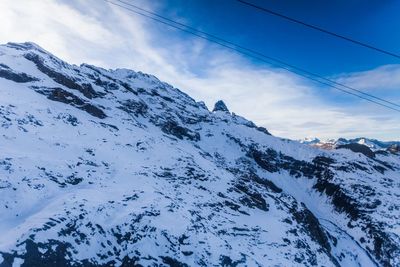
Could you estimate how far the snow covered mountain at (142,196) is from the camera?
1000 inches

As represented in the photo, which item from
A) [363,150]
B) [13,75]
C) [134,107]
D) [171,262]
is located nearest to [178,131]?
[134,107]

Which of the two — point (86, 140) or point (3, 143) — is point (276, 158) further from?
point (3, 143)

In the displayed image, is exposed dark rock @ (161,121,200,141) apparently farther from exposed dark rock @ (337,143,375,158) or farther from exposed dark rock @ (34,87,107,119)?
exposed dark rock @ (337,143,375,158)

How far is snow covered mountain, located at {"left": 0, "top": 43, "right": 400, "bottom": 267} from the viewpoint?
83.3 ft

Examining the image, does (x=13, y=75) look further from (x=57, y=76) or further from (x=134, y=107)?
(x=134, y=107)

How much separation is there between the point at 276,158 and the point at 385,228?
124 feet

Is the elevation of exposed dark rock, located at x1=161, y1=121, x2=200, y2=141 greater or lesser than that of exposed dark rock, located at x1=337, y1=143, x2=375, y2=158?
lesser

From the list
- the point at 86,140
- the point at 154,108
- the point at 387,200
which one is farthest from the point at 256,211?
the point at 154,108

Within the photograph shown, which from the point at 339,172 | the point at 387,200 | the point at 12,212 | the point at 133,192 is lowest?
the point at 12,212

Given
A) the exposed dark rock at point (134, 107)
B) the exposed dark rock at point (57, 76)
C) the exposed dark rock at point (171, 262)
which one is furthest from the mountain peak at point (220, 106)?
the exposed dark rock at point (171, 262)

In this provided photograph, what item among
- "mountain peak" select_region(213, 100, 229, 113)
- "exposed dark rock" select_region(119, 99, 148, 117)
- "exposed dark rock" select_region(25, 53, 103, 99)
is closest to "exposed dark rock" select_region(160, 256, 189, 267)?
"exposed dark rock" select_region(25, 53, 103, 99)

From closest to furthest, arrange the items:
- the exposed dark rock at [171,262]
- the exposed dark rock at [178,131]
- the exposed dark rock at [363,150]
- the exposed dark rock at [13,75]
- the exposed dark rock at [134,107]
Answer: the exposed dark rock at [171,262]
the exposed dark rock at [13,75]
the exposed dark rock at [134,107]
the exposed dark rock at [178,131]
the exposed dark rock at [363,150]

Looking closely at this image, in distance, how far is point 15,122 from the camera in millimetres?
38562

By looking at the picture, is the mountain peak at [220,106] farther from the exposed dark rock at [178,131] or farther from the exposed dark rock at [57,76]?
the exposed dark rock at [57,76]
